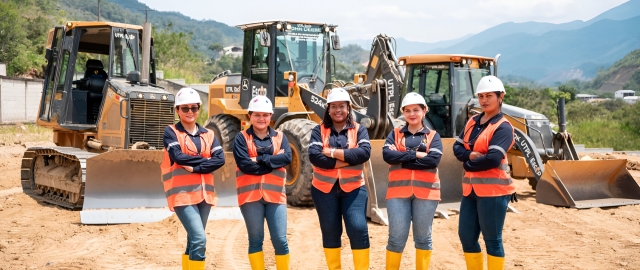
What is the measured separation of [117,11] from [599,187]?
143 meters

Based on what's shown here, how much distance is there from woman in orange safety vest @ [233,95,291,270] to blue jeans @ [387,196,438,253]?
34.2 inches

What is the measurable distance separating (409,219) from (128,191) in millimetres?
4717

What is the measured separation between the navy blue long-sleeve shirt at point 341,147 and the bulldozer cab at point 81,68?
18.7 feet

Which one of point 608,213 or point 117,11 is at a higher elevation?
point 117,11

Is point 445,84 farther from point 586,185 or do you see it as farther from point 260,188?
point 260,188

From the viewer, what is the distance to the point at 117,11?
474ft

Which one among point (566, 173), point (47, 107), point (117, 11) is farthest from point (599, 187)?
point (117, 11)

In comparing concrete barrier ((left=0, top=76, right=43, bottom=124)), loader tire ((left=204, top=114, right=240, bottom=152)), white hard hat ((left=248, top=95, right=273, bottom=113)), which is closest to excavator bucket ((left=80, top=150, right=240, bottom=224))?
loader tire ((left=204, top=114, right=240, bottom=152))

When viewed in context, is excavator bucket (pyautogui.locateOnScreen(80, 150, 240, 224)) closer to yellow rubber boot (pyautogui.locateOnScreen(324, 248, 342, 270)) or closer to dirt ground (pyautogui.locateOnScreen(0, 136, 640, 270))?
dirt ground (pyautogui.locateOnScreen(0, 136, 640, 270))

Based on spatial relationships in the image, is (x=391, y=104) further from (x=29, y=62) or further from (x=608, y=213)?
(x=29, y=62)

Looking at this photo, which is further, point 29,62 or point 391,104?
point 29,62

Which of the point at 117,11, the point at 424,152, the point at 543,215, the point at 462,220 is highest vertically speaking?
the point at 117,11

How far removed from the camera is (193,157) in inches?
220

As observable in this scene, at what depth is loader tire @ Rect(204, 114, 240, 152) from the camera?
41.2ft
